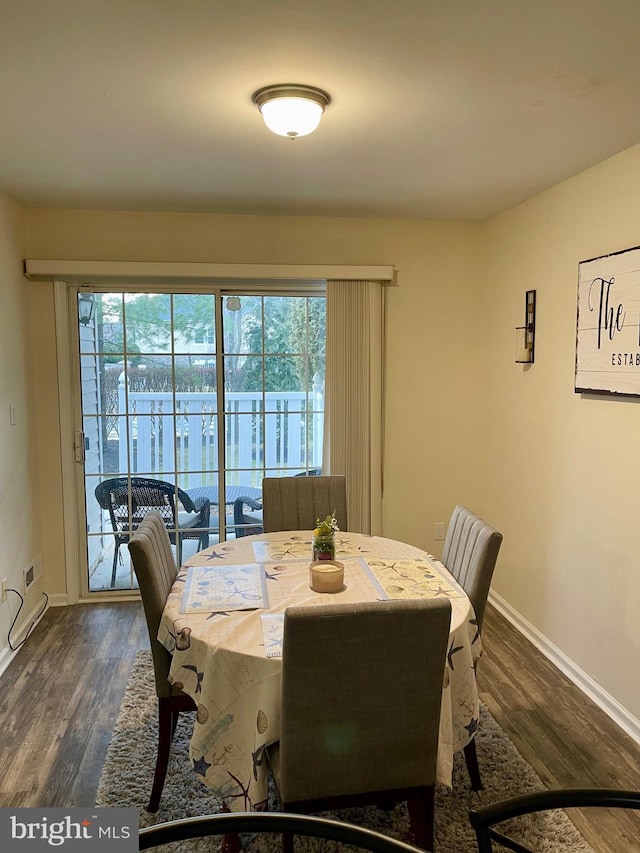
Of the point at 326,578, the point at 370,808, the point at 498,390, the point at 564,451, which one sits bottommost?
the point at 370,808

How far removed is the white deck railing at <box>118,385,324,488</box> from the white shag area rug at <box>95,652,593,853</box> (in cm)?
169

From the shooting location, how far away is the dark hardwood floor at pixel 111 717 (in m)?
2.15

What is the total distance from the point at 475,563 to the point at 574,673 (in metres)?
1.23

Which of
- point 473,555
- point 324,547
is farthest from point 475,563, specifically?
point 324,547

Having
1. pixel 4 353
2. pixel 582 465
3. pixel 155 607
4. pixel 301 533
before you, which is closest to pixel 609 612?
pixel 582 465

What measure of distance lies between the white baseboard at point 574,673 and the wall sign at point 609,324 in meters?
1.38

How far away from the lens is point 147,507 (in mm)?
3910

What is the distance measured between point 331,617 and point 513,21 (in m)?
1.62

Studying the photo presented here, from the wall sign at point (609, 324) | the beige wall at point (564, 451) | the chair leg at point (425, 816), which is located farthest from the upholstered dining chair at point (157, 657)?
the wall sign at point (609, 324)

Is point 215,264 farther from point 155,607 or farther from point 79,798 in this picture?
Result: point 79,798

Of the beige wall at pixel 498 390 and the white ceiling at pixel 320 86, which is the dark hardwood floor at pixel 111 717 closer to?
the beige wall at pixel 498 390

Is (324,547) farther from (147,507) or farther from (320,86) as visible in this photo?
(147,507)

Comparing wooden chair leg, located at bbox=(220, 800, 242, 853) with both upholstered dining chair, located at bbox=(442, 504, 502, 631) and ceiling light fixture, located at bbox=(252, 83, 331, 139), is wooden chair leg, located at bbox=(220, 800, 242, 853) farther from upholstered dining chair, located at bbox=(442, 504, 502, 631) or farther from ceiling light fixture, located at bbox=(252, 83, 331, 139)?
ceiling light fixture, located at bbox=(252, 83, 331, 139)

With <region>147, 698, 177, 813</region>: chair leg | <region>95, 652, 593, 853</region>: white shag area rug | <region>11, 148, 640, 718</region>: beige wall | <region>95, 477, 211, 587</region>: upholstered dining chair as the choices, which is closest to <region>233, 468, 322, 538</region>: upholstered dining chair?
<region>95, 477, 211, 587</region>: upholstered dining chair
